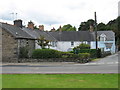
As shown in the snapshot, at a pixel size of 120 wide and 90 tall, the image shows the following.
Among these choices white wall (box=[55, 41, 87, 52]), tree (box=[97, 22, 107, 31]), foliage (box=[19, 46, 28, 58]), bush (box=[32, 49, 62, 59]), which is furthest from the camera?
tree (box=[97, 22, 107, 31])

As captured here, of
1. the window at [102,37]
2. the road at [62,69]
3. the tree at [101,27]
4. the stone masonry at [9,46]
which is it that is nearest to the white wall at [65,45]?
the window at [102,37]

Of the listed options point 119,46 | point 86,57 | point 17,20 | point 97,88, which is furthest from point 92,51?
point 119,46

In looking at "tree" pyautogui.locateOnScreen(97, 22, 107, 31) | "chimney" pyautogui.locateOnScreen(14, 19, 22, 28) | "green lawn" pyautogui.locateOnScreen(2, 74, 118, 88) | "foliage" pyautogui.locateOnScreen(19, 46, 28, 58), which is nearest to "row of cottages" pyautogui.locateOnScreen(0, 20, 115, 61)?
"chimney" pyautogui.locateOnScreen(14, 19, 22, 28)

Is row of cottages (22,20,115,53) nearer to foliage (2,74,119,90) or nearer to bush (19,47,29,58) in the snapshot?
bush (19,47,29,58)

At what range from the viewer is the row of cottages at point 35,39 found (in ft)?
122

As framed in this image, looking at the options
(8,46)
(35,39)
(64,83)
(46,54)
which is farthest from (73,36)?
(64,83)

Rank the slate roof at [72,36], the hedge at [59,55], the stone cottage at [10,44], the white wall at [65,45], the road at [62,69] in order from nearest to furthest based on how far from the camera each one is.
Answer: the road at [62,69] → the hedge at [59,55] → the stone cottage at [10,44] → the white wall at [65,45] → the slate roof at [72,36]

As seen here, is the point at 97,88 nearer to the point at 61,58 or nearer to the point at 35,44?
the point at 61,58

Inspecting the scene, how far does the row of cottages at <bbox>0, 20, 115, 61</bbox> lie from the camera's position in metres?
37.2

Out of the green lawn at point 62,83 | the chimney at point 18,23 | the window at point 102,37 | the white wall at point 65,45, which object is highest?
the chimney at point 18,23

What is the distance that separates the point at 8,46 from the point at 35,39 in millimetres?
7766

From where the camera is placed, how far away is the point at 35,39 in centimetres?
4419

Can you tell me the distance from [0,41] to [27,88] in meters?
27.8

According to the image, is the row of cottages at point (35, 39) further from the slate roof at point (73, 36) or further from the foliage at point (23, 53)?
the foliage at point (23, 53)
